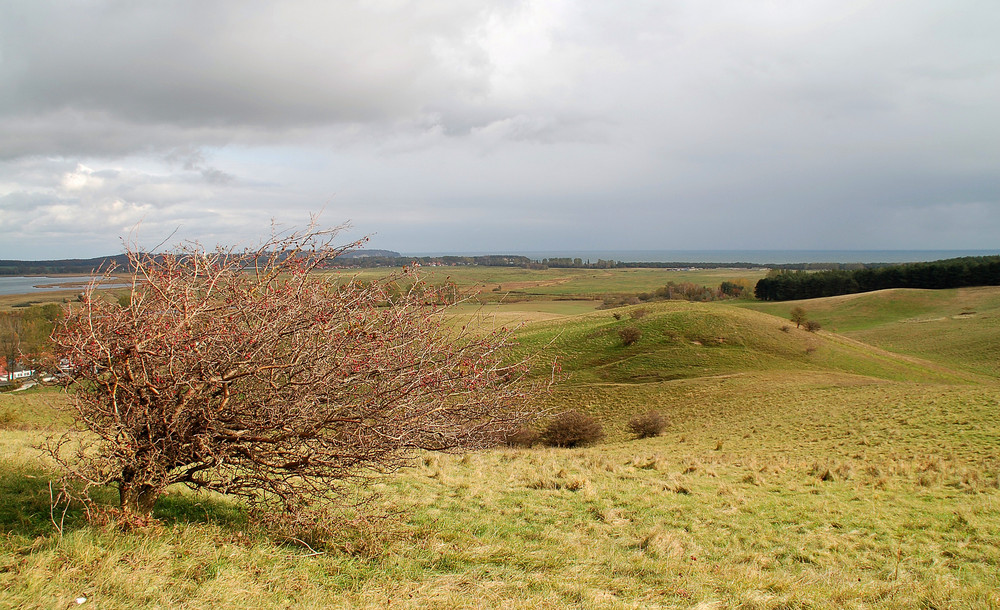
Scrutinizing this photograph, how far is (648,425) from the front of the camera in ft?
73.5

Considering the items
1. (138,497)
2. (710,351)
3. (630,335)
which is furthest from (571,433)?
(630,335)

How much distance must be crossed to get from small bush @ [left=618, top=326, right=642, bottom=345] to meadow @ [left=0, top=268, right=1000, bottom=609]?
785 inches

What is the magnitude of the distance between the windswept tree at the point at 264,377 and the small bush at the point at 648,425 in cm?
1794

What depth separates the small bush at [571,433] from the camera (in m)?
21.6

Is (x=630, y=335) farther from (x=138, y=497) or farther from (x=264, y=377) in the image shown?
(x=138, y=497)

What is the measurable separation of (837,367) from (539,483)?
34.4 m

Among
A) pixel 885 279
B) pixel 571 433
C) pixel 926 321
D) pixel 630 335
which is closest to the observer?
pixel 571 433

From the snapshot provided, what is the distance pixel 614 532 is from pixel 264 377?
18.0 feet

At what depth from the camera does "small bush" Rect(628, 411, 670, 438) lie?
2227 centimetres

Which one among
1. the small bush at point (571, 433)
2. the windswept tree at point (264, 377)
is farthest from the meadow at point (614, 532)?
the small bush at point (571, 433)

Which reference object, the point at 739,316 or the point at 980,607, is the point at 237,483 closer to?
the point at 980,607

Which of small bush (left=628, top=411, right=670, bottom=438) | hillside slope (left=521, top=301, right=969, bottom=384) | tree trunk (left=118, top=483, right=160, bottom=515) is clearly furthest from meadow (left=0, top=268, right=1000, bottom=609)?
hillside slope (left=521, top=301, right=969, bottom=384)

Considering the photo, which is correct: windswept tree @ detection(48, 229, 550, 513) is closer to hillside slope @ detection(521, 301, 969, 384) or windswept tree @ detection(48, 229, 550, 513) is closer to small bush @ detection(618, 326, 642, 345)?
hillside slope @ detection(521, 301, 969, 384)

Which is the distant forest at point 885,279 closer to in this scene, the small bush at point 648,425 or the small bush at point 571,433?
the small bush at point 648,425
